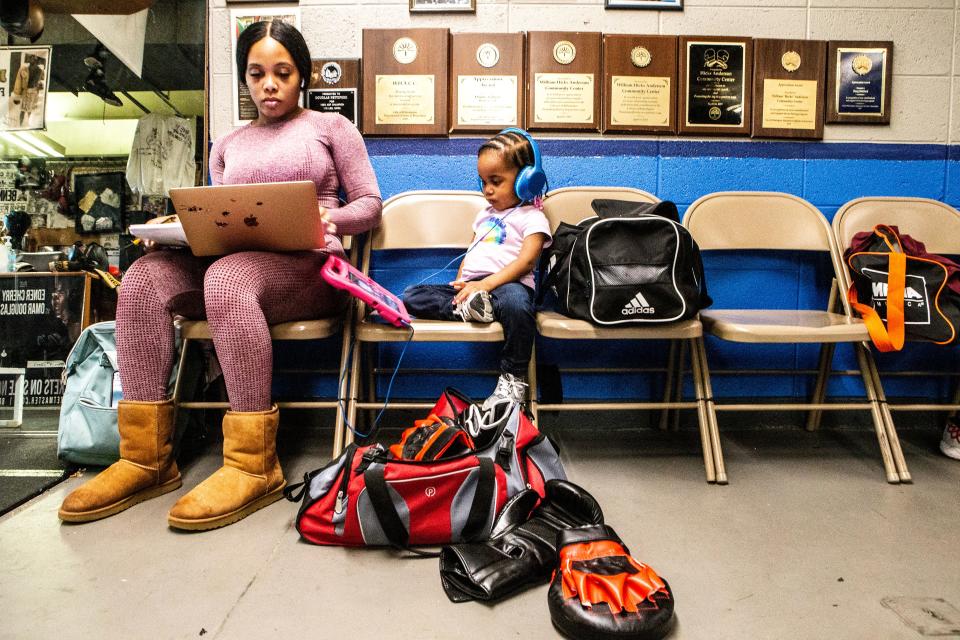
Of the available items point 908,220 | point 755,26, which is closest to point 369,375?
point 755,26

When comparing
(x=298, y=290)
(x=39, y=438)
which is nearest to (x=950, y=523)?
(x=298, y=290)

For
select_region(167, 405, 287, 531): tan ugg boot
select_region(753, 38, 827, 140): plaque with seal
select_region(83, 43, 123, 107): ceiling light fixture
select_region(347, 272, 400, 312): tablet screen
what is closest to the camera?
select_region(167, 405, 287, 531): tan ugg boot

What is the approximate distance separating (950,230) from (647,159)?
1139mm

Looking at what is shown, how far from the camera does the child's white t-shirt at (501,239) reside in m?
1.83

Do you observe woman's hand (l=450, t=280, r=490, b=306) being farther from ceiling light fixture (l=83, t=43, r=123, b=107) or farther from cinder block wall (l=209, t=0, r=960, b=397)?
ceiling light fixture (l=83, t=43, r=123, b=107)

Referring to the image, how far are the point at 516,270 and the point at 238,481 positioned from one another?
3.21 feet

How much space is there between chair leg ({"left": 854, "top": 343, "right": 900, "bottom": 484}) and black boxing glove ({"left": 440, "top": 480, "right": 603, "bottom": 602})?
1.06 meters

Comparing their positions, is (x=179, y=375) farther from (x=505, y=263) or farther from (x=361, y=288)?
(x=505, y=263)

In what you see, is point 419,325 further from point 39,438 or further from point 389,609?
point 39,438

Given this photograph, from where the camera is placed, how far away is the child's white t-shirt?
1.83 m

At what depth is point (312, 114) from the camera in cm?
173

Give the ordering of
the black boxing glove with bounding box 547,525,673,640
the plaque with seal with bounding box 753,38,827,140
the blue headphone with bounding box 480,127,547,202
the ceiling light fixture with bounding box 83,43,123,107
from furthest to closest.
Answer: the ceiling light fixture with bounding box 83,43,123,107
the plaque with seal with bounding box 753,38,827,140
the blue headphone with bounding box 480,127,547,202
the black boxing glove with bounding box 547,525,673,640

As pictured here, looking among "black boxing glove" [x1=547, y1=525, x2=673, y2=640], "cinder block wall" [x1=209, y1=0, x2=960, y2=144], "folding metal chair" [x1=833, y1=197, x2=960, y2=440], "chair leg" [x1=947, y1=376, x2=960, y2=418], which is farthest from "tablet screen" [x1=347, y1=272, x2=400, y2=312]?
"chair leg" [x1=947, y1=376, x2=960, y2=418]

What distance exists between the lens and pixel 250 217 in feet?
4.58
